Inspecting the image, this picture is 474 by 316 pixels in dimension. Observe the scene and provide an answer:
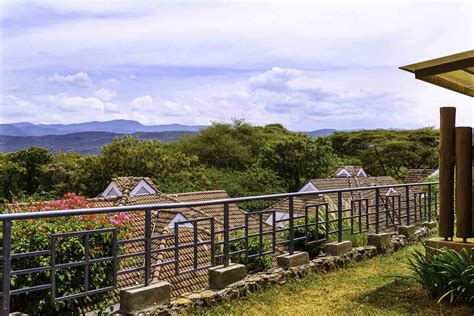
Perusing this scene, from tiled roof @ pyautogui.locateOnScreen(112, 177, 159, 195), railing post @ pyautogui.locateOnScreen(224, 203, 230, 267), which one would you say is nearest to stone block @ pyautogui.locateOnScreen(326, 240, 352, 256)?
railing post @ pyautogui.locateOnScreen(224, 203, 230, 267)

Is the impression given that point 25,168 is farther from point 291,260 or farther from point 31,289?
point 31,289

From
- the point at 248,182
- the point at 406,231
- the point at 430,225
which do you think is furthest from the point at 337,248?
the point at 248,182

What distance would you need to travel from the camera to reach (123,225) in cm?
564

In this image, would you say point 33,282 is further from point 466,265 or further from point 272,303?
point 466,265

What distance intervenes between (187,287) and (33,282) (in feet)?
20.8

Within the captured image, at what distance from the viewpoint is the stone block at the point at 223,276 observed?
616 centimetres

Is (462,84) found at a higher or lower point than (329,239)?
higher

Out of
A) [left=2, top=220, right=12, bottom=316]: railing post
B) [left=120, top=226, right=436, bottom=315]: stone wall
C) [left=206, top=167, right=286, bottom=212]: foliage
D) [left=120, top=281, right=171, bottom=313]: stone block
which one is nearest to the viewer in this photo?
[left=2, top=220, right=12, bottom=316]: railing post

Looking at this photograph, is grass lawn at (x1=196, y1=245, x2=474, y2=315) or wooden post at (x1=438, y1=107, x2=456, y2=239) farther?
wooden post at (x1=438, y1=107, x2=456, y2=239)

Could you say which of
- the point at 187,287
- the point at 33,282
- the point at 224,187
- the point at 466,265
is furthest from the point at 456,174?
the point at 224,187

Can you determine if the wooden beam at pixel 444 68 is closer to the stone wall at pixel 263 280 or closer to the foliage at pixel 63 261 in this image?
the stone wall at pixel 263 280

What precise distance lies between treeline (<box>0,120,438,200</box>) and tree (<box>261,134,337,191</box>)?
8cm

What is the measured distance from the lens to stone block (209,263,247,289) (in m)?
6.16

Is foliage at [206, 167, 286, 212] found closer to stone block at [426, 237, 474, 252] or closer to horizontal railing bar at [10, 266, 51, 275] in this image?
stone block at [426, 237, 474, 252]
